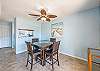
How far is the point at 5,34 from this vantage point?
7.43 meters

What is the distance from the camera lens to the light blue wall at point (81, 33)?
3525 mm

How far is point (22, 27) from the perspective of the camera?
5609 millimetres

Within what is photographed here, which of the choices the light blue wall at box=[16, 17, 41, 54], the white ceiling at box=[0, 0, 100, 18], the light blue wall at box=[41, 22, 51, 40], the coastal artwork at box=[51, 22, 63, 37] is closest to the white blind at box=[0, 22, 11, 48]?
the light blue wall at box=[16, 17, 41, 54]

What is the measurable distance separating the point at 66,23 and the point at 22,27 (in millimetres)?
2850

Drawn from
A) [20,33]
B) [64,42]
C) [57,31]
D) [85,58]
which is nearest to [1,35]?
[20,33]

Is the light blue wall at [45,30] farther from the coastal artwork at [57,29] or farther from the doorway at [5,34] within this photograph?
the doorway at [5,34]

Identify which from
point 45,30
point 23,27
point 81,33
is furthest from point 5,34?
point 81,33

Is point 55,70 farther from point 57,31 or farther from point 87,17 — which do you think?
point 57,31

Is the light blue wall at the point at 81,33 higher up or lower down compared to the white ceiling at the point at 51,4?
lower down

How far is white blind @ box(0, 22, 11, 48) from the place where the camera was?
7.18m

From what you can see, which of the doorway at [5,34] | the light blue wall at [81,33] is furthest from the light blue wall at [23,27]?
the doorway at [5,34]

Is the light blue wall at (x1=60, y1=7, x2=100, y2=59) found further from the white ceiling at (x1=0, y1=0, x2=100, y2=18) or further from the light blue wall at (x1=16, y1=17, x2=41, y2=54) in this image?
the light blue wall at (x1=16, y1=17, x2=41, y2=54)

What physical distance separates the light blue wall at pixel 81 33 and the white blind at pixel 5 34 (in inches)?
201

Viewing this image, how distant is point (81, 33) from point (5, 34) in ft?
20.8
